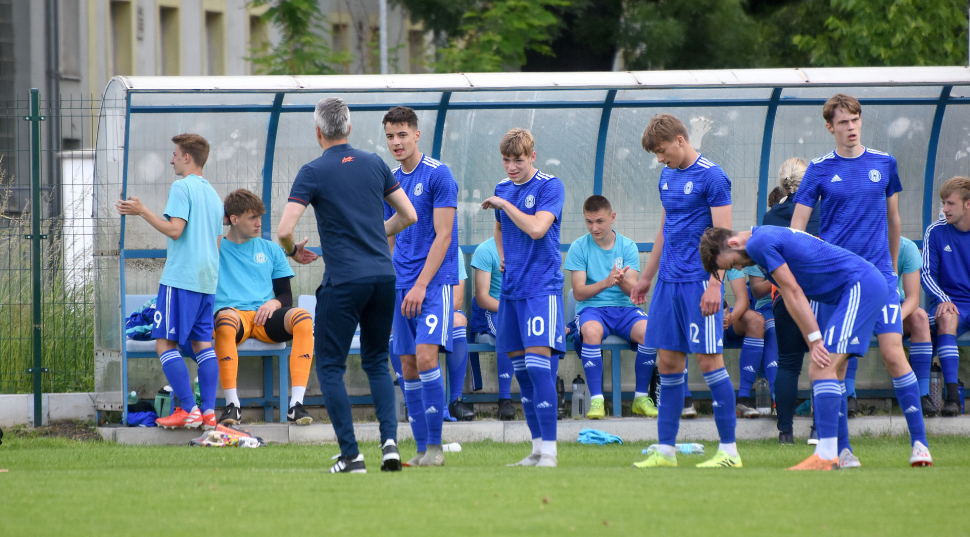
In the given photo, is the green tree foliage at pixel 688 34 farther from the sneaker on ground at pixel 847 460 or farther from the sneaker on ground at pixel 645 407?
the sneaker on ground at pixel 847 460

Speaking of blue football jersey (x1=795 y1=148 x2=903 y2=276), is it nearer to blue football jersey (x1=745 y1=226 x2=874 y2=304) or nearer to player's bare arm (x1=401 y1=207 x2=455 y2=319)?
blue football jersey (x1=745 y1=226 x2=874 y2=304)

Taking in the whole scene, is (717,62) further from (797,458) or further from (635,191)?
(797,458)

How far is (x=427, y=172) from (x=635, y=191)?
3.63m

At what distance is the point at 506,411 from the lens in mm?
8680

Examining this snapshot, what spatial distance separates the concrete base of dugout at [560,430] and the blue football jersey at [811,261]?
8.42 feet

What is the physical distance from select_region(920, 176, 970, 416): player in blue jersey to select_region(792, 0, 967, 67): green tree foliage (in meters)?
5.84

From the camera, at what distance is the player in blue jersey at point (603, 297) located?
28.1ft

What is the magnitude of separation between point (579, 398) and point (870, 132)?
3416 mm

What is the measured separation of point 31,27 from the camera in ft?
60.9

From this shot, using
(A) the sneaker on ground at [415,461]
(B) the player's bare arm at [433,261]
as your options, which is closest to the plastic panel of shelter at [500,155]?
(B) the player's bare arm at [433,261]

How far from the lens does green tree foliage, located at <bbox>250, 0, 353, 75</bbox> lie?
16344mm

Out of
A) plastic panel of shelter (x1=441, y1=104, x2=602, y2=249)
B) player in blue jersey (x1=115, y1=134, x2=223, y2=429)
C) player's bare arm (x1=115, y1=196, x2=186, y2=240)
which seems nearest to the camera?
player's bare arm (x1=115, y1=196, x2=186, y2=240)

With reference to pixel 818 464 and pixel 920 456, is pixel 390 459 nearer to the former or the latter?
pixel 818 464

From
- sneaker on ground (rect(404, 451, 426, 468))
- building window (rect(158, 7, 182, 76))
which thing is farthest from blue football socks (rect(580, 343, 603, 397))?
building window (rect(158, 7, 182, 76))
